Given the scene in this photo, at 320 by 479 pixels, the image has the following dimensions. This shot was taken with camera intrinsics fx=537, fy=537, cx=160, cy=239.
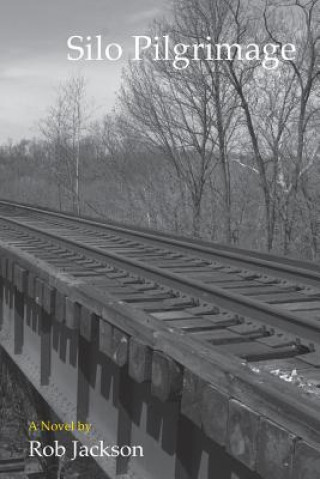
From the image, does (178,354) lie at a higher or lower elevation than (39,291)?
higher

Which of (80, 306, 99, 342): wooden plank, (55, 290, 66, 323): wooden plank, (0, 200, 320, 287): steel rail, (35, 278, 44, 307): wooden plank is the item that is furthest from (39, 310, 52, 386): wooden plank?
(0, 200, 320, 287): steel rail

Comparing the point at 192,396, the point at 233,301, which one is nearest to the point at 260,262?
the point at 233,301

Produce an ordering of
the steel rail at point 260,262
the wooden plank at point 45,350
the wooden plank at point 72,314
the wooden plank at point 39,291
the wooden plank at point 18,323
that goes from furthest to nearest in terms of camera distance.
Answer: the wooden plank at point 18,323 → the steel rail at point 260,262 → the wooden plank at point 45,350 → the wooden plank at point 39,291 → the wooden plank at point 72,314

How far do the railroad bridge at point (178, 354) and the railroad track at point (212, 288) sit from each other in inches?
0.7

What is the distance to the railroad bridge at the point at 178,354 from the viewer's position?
254 centimetres

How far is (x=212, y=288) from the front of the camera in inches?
210

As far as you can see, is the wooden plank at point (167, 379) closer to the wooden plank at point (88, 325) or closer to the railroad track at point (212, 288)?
the railroad track at point (212, 288)

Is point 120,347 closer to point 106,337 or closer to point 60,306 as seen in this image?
point 106,337

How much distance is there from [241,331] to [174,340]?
1174 mm

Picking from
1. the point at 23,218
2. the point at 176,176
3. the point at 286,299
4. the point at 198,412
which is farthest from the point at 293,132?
the point at 198,412

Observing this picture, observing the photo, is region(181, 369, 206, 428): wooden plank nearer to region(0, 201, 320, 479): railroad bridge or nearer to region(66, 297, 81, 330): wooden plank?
region(0, 201, 320, 479): railroad bridge

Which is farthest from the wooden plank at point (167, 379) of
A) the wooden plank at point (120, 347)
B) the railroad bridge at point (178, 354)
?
the wooden plank at point (120, 347)

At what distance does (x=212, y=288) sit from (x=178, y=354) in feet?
7.18

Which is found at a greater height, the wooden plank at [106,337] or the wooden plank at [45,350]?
the wooden plank at [106,337]
